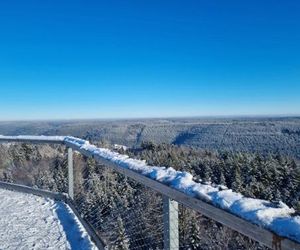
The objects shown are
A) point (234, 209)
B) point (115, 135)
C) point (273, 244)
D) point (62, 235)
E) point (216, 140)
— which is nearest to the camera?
point (273, 244)

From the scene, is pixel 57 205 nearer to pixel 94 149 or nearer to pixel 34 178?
pixel 94 149

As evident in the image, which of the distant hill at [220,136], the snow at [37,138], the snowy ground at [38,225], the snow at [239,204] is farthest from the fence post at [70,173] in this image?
the distant hill at [220,136]

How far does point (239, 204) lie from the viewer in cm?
149

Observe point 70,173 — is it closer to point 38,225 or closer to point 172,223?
point 38,225

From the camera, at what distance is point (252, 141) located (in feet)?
240

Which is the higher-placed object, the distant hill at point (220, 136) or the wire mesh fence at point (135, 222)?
the wire mesh fence at point (135, 222)

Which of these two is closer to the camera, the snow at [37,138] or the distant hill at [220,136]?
the snow at [37,138]

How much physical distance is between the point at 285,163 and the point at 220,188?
5218cm

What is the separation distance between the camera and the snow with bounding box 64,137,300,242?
4.06ft

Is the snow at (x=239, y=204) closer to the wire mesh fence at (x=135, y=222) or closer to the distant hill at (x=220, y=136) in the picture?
the wire mesh fence at (x=135, y=222)

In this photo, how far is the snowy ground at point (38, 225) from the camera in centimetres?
382

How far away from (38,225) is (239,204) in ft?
11.3

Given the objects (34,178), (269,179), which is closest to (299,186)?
(269,179)

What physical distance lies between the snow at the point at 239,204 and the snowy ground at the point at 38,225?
5.96ft
